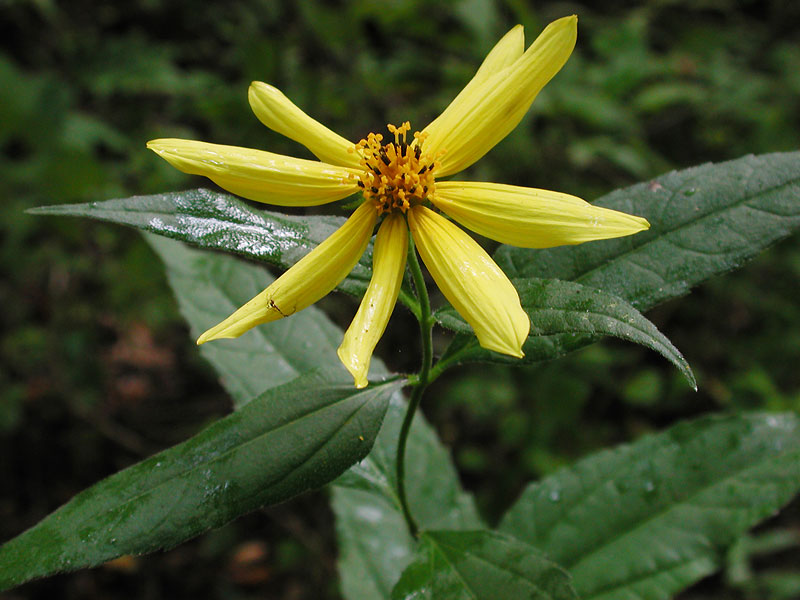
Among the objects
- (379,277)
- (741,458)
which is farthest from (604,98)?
(379,277)

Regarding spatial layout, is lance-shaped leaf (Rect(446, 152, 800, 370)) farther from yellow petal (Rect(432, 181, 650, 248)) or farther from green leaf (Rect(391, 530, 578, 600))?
green leaf (Rect(391, 530, 578, 600))

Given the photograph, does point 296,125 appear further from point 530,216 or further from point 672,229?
point 672,229

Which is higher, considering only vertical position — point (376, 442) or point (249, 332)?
point (249, 332)

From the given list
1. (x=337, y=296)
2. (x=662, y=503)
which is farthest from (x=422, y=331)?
(x=337, y=296)

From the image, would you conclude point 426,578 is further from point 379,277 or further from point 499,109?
point 499,109

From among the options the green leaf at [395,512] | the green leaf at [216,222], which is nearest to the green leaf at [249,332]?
the green leaf at [395,512]

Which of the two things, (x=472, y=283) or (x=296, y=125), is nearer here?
(x=472, y=283)
